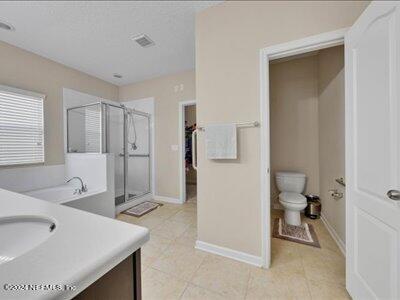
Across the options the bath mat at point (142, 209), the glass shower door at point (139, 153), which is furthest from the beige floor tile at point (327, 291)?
the glass shower door at point (139, 153)

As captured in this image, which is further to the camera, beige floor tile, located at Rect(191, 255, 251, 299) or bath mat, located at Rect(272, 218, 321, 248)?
bath mat, located at Rect(272, 218, 321, 248)

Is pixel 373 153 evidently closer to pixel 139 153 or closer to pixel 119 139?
pixel 119 139

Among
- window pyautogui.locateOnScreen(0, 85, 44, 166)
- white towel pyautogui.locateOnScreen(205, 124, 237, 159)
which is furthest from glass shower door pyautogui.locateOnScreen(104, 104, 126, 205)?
white towel pyautogui.locateOnScreen(205, 124, 237, 159)

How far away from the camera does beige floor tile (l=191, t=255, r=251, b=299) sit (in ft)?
4.48

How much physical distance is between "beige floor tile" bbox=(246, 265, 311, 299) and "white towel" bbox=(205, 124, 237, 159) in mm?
1030

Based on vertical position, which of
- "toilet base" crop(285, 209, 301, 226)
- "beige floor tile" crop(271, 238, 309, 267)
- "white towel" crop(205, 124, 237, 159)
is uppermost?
"white towel" crop(205, 124, 237, 159)

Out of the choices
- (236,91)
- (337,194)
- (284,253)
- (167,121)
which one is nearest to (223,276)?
(284,253)

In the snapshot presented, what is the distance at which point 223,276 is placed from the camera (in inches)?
59.5

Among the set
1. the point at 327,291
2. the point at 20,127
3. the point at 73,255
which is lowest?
→ the point at 327,291

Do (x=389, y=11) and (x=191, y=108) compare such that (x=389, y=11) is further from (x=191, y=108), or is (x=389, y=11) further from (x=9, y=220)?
(x=191, y=108)

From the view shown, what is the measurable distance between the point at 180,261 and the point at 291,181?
6.40ft

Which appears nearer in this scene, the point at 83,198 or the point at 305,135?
the point at 83,198

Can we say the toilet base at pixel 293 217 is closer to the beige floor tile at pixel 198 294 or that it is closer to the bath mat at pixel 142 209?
the beige floor tile at pixel 198 294

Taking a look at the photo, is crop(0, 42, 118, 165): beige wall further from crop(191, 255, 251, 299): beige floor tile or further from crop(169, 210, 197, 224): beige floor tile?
crop(191, 255, 251, 299): beige floor tile
